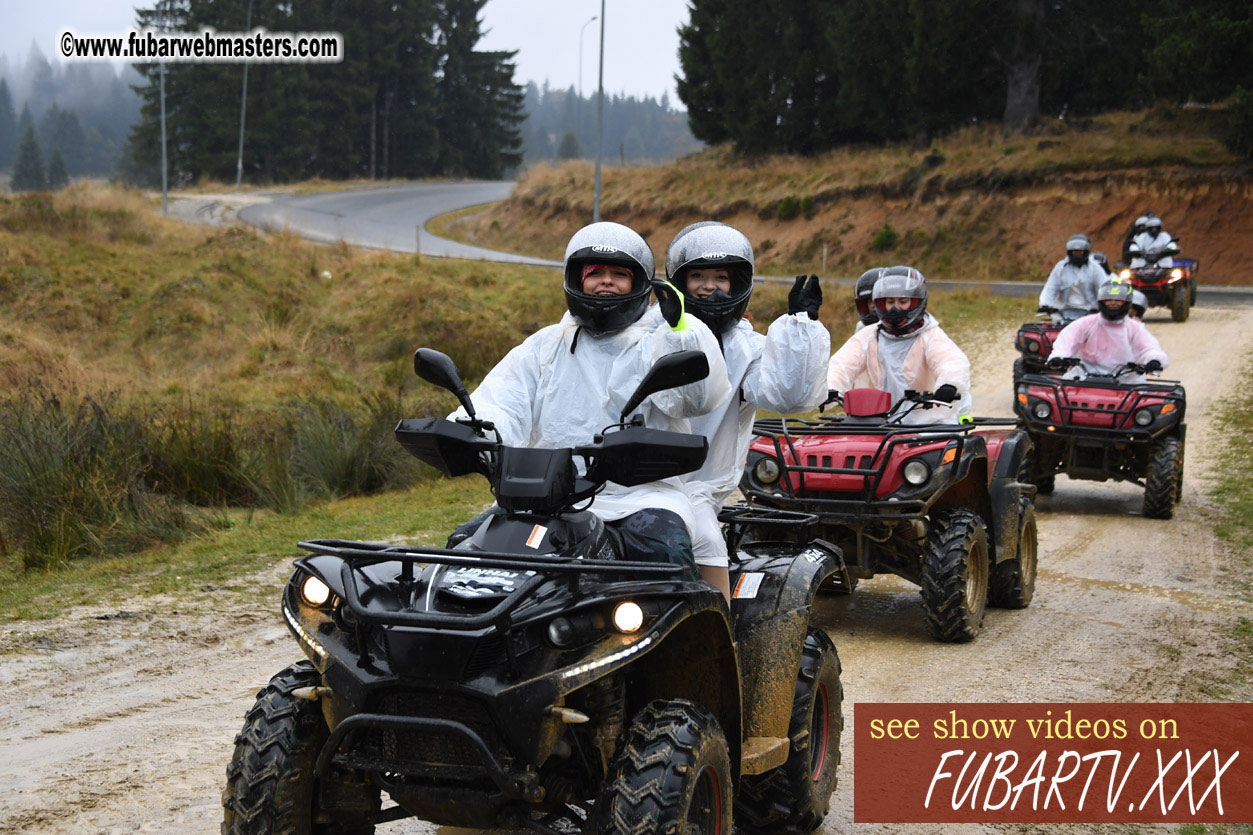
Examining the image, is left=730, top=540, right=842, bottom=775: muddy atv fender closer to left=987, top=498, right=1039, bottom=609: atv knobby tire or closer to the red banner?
the red banner

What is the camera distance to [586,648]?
304cm

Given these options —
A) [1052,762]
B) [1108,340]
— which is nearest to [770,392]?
[1052,762]

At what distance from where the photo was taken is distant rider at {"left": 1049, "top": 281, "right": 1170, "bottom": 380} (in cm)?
1235

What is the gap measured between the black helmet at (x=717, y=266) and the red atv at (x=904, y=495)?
2676 mm

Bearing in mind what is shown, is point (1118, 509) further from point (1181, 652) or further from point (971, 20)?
point (971, 20)

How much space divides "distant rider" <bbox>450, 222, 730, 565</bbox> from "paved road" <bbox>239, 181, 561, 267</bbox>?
87.5 feet

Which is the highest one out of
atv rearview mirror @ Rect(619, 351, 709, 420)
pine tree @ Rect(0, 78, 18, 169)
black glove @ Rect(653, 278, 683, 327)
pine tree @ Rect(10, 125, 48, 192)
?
pine tree @ Rect(0, 78, 18, 169)

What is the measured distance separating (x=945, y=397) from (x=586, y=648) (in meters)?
5.31

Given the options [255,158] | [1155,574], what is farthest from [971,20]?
[255,158]

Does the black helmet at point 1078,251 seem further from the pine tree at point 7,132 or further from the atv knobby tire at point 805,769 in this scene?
the pine tree at point 7,132

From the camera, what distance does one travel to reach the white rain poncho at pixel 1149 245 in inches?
966

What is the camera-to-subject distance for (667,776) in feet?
9.77

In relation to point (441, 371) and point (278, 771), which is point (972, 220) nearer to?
point (441, 371)

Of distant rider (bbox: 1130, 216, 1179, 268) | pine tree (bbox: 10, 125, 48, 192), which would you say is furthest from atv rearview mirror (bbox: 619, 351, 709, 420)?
pine tree (bbox: 10, 125, 48, 192)
